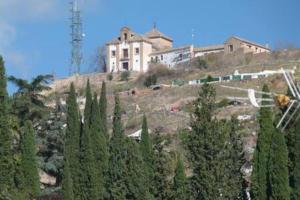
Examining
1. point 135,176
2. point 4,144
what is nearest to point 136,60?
point 4,144

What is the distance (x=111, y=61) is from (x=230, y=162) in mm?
78511

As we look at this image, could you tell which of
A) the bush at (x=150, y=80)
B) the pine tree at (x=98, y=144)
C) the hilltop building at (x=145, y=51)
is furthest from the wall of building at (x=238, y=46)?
the pine tree at (x=98, y=144)

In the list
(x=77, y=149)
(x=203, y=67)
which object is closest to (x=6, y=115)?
(x=77, y=149)

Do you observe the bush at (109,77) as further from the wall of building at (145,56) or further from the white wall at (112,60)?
the wall of building at (145,56)

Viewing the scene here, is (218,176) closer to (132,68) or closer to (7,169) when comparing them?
(7,169)

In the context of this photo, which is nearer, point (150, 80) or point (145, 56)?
point (150, 80)

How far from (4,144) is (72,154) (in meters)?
4.73

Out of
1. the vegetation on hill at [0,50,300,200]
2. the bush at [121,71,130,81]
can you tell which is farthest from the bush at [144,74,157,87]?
the vegetation on hill at [0,50,300,200]

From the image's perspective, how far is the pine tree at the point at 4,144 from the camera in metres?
29.7

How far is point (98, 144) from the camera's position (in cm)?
3484

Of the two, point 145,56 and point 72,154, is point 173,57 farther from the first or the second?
point 72,154

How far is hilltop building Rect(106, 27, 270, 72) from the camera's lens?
328 ft

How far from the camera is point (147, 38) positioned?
10719 centimetres

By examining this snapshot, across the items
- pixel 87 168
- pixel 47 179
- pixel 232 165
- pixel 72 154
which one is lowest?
pixel 47 179
